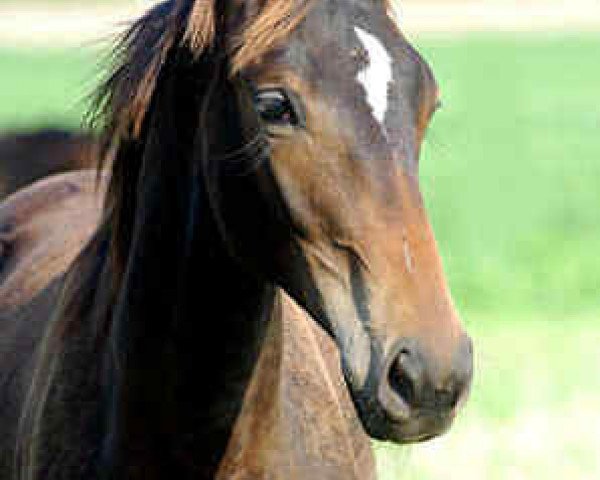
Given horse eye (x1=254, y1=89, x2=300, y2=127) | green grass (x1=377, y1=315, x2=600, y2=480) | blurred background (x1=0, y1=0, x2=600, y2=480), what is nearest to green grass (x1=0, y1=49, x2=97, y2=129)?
blurred background (x1=0, y1=0, x2=600, y2=480)

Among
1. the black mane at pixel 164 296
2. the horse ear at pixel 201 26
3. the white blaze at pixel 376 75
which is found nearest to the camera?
the white blaze at pixel 376 75

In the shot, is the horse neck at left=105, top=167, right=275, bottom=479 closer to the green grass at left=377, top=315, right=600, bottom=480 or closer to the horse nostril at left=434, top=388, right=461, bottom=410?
the horse nostril at left=434, top=388, right=461, bottom=410

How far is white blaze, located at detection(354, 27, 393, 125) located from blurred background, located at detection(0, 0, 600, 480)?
1.22ft

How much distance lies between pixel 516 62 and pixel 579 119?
10373 millimetres

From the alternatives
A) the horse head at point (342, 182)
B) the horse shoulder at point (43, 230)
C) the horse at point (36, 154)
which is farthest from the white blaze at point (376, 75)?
the horse at point (36, 154)

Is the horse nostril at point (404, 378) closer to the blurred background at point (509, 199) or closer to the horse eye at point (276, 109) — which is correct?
the horse eye at point (276, 109)

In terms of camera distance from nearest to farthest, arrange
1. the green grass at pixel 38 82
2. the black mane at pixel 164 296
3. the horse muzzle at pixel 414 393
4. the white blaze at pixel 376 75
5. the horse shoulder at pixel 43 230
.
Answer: the horse muzzle at pixel 414 393
the white blaze at pixel 376 75
the black mane at pixel 164 296
the horse shoulder at pixel 43 230
the green grass at pixel 38 82

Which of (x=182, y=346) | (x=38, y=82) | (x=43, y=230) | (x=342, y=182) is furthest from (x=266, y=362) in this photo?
(x=38, y=82)

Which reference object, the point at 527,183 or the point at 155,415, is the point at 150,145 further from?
the point at 527,183

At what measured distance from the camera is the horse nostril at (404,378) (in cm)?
340

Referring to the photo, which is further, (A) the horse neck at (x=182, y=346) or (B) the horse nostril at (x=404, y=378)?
(A) the horse neck at (x=182, y=346)

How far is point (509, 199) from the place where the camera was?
66.2ft

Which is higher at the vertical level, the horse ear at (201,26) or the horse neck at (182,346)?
the horse ear at (201,26)

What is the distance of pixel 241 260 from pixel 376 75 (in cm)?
58
